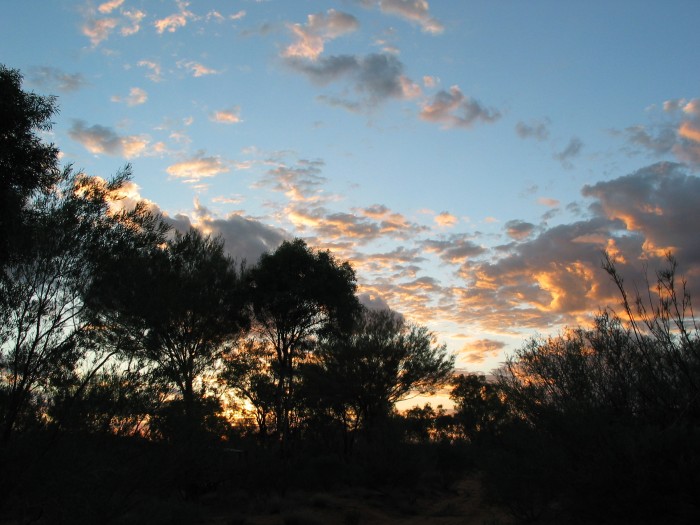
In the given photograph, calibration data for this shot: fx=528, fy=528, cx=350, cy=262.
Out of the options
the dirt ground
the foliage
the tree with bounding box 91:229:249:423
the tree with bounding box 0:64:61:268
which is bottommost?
the dirt ground

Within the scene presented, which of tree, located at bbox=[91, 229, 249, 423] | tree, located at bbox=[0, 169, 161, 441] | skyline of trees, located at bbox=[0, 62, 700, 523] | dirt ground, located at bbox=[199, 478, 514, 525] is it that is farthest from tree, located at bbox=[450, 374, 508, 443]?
tree, located at bbox=[0, 169, 161, 441]

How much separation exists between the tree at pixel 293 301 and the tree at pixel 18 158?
16014mm

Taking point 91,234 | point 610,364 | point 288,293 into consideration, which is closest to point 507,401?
point 610,364

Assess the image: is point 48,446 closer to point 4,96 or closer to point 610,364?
point 4,96

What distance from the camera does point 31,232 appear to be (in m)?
10.7

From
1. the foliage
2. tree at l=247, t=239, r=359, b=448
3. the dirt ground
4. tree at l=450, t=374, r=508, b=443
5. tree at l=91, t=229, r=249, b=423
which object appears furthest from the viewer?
tree at l=450, t=374, r=508, b=443

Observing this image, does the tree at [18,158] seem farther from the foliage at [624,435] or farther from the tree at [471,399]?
the tree at [471,399]

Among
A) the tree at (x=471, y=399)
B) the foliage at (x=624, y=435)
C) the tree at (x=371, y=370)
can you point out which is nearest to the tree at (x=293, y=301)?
the tree at (x=371, y=370)

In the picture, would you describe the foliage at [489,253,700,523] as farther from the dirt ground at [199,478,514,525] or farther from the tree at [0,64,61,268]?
the tree at [0,64,61,268]

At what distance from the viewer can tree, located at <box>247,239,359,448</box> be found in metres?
27.3

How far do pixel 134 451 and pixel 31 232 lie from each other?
508 cm

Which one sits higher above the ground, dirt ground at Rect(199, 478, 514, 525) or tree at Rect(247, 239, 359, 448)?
tree at Rect(247, 239, 359, 448)

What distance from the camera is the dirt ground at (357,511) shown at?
60.5 feet

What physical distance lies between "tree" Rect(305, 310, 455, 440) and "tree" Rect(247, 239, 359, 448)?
1.95 metres
